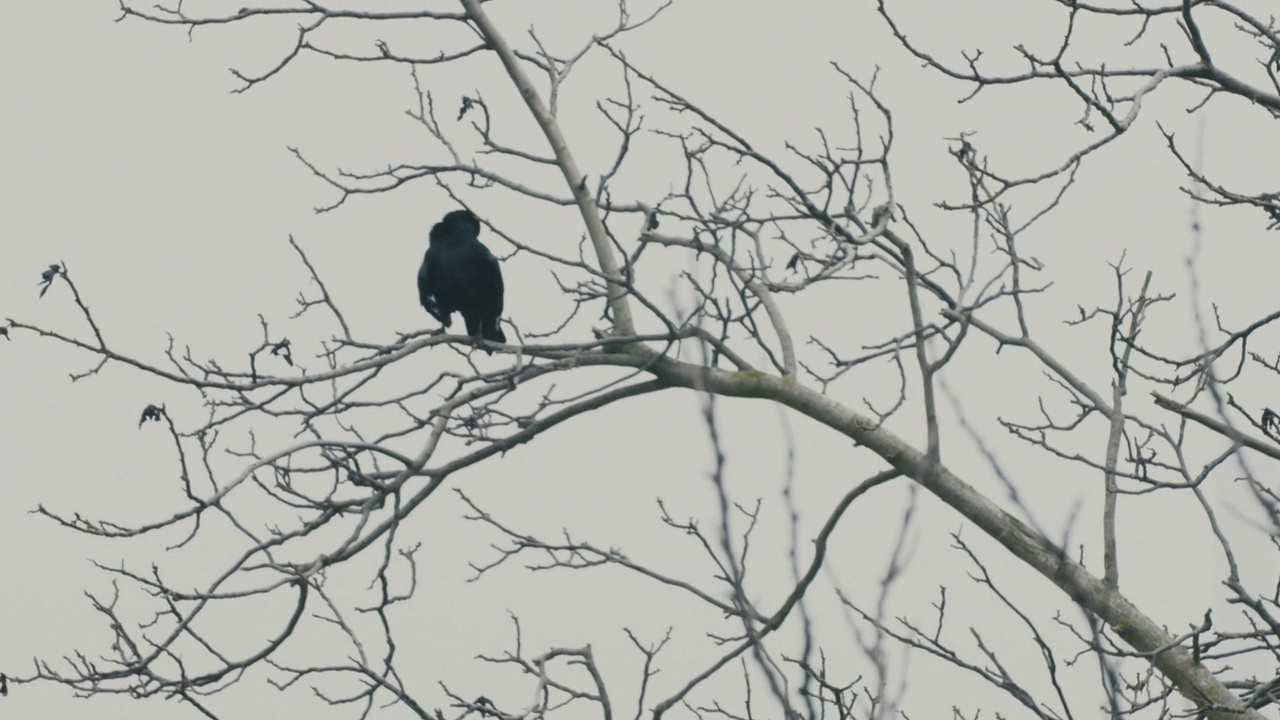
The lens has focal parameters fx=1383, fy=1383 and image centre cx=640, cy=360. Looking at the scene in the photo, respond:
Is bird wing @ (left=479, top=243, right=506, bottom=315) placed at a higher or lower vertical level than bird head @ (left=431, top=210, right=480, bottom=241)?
lower

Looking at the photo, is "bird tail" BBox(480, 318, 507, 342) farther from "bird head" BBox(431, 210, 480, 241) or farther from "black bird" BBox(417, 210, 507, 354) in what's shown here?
"bird head" BBox(431, 210, 480, 241)

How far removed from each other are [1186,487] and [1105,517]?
1387mm

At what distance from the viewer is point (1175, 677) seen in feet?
19.0

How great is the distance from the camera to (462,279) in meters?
8.30

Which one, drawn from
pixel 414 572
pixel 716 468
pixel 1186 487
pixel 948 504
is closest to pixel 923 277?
pixel 948 504

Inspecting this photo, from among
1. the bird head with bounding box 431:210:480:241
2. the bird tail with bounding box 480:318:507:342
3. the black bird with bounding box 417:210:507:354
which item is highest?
the bird head with bounding box 431:210:480:241

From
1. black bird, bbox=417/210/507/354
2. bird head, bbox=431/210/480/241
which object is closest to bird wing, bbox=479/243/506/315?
black bird, bbox=417/210/507/354

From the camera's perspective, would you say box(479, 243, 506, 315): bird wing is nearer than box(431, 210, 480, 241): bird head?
Yes

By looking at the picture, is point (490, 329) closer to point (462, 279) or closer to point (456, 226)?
point (462, 279)

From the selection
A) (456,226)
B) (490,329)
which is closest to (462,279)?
(490,329)

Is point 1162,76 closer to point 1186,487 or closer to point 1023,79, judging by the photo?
point 1023,79

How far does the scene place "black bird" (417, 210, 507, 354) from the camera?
8305 millimetres

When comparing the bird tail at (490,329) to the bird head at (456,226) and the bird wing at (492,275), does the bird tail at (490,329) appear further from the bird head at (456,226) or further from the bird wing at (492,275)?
the bird head at (456,226)

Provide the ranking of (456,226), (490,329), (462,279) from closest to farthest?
(462,279), (490,329), (456,226)
